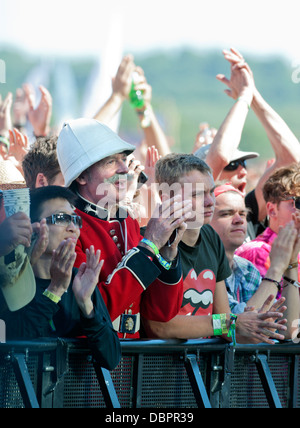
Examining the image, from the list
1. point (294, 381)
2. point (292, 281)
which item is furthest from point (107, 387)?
point (292, 281)

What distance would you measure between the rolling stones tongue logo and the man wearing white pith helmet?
0.93 feet

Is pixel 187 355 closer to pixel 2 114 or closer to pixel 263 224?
pixel 263 224

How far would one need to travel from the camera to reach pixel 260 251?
171 inches

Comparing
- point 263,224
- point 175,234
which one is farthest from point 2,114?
point 175,234

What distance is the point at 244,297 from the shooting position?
4.06m

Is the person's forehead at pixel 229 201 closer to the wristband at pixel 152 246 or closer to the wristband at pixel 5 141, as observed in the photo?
the wristband at pixel 152 246

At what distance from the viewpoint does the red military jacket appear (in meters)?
3.03

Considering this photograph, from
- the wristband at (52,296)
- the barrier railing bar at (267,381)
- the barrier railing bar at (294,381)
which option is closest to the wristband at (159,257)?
the wristband at (52,296)

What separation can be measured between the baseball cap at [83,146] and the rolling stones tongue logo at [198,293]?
2.21 ft

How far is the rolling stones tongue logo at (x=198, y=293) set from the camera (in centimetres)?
347

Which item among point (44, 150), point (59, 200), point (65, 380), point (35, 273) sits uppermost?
point (44, 150)

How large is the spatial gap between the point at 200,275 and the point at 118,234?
48 centimetres

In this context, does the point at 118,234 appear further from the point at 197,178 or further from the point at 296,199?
the point at 296,199

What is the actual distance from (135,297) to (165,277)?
0.54 ft
